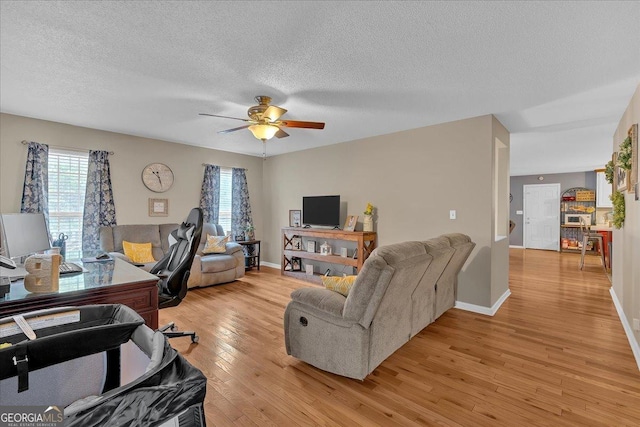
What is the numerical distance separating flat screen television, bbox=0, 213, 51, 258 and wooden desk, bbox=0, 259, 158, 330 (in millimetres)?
262

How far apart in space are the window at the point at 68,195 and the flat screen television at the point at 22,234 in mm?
2396

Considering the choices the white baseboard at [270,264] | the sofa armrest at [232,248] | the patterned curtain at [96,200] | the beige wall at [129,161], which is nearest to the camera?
the beige wall at [129,161]

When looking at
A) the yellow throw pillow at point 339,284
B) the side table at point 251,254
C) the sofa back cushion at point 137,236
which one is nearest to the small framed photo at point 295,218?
the side table at point 251,254

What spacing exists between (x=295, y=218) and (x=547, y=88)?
4.52 m

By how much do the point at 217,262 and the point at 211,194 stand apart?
1.59 meters

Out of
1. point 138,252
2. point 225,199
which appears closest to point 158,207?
point 138,252

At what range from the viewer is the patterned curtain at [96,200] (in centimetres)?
452

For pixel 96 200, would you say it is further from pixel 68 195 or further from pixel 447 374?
pixel 447 374

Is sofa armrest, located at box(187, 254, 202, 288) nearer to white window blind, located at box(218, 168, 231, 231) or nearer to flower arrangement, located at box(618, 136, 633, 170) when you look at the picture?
white window blind, located at box(218, 168, 231, 231)

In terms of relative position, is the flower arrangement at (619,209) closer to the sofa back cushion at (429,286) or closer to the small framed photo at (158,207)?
the sofa back cushion at (429,286)

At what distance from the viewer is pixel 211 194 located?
19.6 ft

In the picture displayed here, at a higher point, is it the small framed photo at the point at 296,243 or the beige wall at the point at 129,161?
the beige wall at the point at 129,161

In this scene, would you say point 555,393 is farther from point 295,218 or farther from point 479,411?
point 295,218

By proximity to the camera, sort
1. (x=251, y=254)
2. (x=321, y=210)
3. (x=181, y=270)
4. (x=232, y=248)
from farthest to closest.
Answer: (x=251, y=254) < (x=321, y=210) < (x=232, y=248) < (x=181, y=270)
